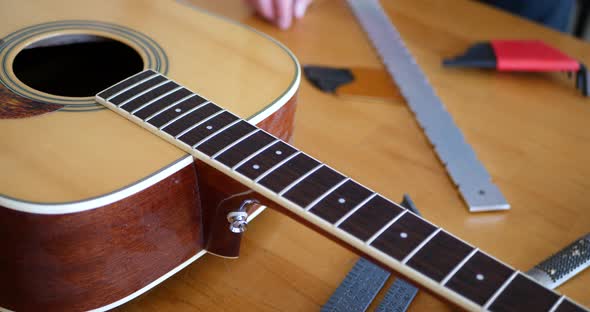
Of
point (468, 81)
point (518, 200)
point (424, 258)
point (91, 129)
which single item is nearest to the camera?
point (424, 258)

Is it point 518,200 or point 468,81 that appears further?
point 468,81

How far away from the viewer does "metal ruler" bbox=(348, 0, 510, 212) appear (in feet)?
2.36

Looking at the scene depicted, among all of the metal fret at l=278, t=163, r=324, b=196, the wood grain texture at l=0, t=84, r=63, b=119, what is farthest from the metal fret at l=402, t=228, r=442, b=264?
the wood grain texture at l=0, t=84, r=63, b=119

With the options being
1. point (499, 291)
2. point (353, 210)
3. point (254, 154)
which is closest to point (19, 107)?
point (254, 154)

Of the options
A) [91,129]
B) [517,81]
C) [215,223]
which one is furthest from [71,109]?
[517,81]

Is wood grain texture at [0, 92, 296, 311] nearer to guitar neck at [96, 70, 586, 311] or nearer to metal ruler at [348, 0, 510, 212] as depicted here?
guitar neck at [96, 70, 586, 311]

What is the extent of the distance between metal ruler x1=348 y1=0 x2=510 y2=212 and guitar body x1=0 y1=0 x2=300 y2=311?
0.66 ft

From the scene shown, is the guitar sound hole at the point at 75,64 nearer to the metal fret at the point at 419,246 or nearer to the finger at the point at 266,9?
the finger at the point at 266,9

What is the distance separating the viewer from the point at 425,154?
2.54 ft

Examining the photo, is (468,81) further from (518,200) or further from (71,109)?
(71,109)

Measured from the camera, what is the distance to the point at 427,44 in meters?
0.98

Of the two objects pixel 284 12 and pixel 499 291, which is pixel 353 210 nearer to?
pixel 499 291

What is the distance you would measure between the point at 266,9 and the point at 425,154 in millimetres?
355

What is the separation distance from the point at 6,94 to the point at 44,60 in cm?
15
